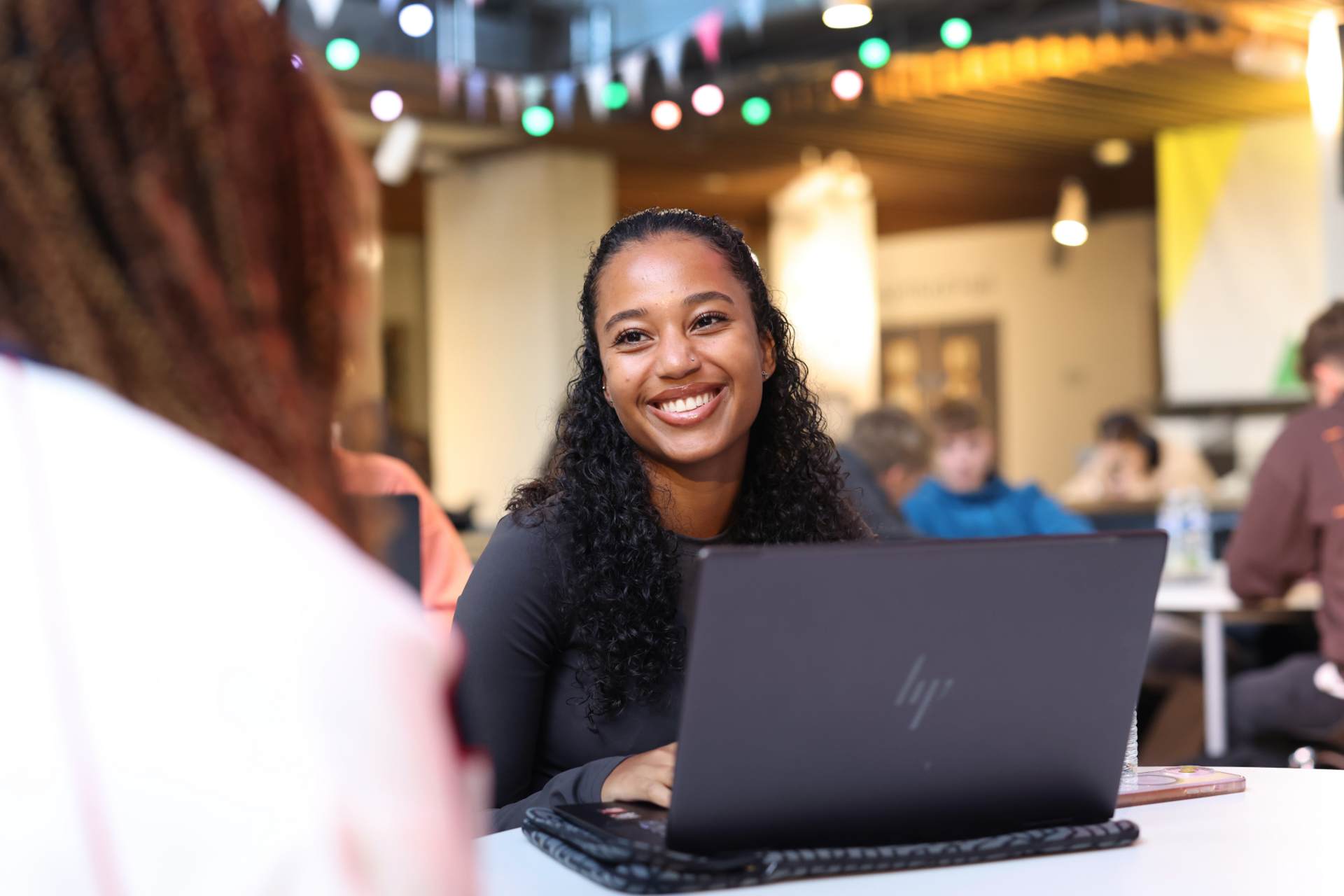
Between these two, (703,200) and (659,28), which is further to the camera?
(703,200)

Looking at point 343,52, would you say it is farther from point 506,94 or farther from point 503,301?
point 503,301

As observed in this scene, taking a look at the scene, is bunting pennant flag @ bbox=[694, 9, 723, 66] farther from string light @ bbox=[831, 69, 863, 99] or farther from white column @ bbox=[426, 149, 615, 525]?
white column @ bbox=[426, 149, 615, 525]

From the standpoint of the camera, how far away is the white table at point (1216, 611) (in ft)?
14.4

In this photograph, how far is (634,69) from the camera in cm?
726

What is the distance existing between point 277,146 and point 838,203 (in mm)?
9301

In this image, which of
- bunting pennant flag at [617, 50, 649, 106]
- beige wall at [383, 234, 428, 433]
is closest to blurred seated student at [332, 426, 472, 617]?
bunting pennant flag at [617, 50, 649, 106]

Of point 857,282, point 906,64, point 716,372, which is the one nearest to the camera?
point 716,372

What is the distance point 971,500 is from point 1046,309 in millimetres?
8270

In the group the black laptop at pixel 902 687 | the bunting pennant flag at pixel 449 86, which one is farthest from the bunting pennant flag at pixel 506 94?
the black laptop at pixel 902 687

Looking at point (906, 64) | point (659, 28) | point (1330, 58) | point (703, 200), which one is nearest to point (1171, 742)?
point (1330, 58)

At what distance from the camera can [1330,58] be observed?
6.36m

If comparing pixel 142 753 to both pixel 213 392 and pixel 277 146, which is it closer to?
pixel 213 392

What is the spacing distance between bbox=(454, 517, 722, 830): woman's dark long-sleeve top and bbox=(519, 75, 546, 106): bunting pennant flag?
6301 mm

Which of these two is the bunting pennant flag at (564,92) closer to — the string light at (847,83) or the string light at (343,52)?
the string light at (343,52)
